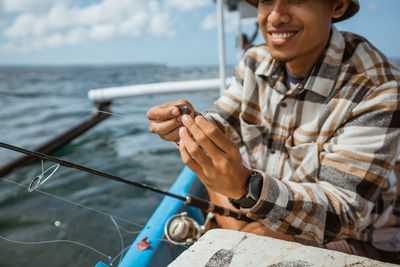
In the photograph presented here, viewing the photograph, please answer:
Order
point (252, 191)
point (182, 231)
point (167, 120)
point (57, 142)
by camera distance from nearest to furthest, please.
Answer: point (252, 191)
point (167, 120)
point (182, 231)
point (57, 142)

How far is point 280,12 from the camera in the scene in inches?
51.6

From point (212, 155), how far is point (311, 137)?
80 centimetres

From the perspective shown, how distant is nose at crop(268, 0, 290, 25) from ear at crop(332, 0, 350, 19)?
26 cm

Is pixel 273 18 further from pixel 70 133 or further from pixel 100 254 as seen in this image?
pixel 70 133

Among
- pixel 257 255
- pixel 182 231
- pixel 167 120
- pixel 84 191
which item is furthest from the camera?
pixel 84 191

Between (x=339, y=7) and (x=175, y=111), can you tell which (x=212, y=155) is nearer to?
(x=175, y=111)

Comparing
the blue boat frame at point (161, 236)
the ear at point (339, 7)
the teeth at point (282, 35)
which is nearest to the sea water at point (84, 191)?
the blue boat frame at point (161, 236)

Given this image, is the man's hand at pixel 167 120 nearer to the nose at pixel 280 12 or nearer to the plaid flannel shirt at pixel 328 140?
the plaid flannel shirt at pixel 328 140

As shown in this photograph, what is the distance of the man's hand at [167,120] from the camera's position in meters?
1.05

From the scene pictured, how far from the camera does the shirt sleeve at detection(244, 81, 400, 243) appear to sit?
1.06 metres

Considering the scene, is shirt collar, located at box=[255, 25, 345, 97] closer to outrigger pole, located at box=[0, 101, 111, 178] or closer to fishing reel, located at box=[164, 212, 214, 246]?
fishing reel, located at box=[164, 212, 214, 246]

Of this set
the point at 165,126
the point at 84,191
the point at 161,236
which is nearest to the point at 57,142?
the point at 84,191

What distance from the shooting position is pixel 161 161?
17.3ft

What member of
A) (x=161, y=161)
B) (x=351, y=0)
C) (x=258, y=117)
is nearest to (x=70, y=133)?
(x=161, y=161)
